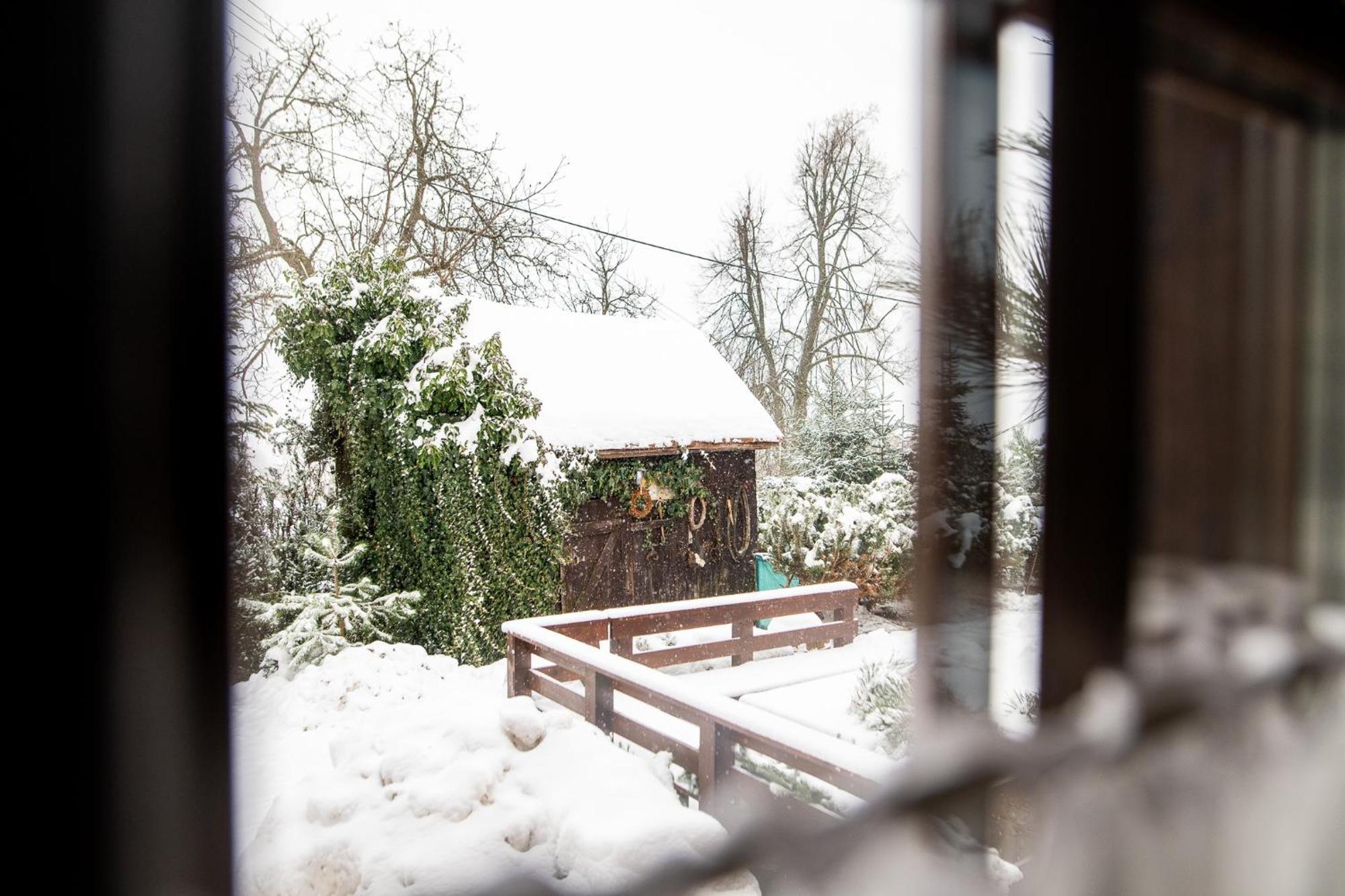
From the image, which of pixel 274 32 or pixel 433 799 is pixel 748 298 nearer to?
pixel 433 799

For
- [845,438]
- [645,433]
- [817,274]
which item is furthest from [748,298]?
[645,433]

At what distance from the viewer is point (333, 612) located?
2467 millimetres

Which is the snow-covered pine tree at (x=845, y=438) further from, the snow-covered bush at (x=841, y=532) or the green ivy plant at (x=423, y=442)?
the green ivy plant at (x=423, y=442)

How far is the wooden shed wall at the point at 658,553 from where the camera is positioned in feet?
11.7

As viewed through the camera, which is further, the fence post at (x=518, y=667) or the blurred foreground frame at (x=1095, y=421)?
the fence post at (x=518, y=667)

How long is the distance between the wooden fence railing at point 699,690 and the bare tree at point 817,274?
0.90 m

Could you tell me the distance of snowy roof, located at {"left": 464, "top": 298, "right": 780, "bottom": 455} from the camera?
3369mm

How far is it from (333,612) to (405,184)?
1.50 m

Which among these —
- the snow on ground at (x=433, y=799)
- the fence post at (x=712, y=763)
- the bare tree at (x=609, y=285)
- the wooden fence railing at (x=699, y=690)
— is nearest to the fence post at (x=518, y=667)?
the wooden fence railing at (x=699, y=690)

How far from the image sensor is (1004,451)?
2.31 ft

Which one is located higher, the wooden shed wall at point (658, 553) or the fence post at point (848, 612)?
the wooden shed wall at point (658, 553)

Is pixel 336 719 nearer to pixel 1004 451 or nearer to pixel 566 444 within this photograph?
pixel 1004 451

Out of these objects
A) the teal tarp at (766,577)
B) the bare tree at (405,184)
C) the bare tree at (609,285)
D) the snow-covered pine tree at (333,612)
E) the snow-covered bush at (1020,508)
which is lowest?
the teal tarp at (766,577)

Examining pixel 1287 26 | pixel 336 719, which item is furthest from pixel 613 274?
pixel 1287 26
